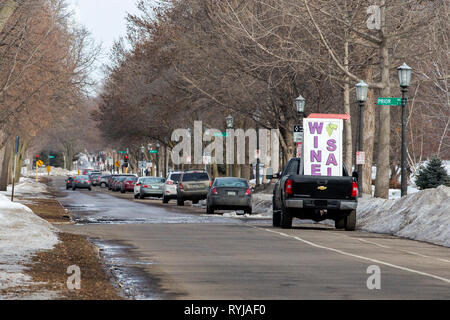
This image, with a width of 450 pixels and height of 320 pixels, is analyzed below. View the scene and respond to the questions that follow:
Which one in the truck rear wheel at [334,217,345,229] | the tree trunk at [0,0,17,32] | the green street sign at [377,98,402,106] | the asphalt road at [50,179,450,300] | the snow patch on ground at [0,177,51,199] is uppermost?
the tree trunk at [0,0,17,32]

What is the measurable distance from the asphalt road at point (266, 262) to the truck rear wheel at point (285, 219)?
0.54m

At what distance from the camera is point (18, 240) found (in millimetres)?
17688

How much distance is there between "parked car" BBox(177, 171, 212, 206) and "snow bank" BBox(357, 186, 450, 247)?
741 inches

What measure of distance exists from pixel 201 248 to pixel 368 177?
23261mm

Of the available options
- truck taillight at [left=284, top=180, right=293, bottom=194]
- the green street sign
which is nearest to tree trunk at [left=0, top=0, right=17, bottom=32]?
truck taillight at [left=284, top=180, right=293, bottom=194]

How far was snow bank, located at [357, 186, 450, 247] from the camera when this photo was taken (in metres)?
22.8

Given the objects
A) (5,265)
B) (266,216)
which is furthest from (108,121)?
(5,265)

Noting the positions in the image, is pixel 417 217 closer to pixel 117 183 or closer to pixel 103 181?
pixel 117 183

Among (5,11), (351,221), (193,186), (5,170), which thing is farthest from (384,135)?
(5,170)

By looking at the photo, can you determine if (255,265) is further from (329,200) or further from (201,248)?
(329,200)

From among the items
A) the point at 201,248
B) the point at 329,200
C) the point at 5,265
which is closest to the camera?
the point at 5,265

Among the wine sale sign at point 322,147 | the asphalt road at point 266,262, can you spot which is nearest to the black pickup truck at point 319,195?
the asphalt road at point 266,262

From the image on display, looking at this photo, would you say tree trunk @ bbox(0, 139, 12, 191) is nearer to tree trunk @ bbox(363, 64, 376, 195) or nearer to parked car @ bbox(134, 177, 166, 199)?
parked car @ bbox(134, 177, 166, 199)
